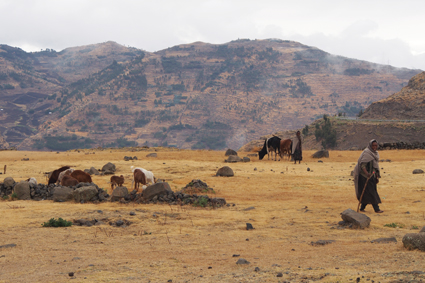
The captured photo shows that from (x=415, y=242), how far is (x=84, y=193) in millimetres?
9696

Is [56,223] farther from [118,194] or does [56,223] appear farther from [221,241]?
[221,241]

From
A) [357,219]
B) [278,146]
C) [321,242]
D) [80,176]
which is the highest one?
[278,146]

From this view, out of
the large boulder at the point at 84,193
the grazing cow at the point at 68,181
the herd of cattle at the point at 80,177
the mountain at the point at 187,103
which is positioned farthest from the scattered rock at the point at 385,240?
the mountain at the point at 187,103

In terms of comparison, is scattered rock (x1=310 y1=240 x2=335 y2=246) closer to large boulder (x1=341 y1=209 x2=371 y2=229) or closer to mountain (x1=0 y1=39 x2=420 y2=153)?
large boulder (x1=341 y1=209 x2=371 y2=229)

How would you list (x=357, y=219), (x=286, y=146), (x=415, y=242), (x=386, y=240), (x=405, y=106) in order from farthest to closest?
(x=405, y=106), (x=286, y=146), (x=357, y=219), (x=386, y=240), (x=415, y=242)

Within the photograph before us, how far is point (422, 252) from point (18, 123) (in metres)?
177

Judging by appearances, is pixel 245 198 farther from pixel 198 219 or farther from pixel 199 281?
pixel 199 281

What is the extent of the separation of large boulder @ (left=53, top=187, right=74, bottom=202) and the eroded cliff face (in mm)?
60375

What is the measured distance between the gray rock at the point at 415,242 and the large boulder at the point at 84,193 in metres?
9.36

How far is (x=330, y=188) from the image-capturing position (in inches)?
677

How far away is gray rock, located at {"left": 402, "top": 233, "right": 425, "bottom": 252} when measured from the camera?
681cm

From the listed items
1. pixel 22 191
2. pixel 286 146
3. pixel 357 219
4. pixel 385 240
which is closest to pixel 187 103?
pixel 286 146

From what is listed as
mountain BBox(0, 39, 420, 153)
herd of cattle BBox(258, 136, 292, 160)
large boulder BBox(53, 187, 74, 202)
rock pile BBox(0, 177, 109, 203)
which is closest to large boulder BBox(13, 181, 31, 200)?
rock pile BBox(0, 177, 109, 203)

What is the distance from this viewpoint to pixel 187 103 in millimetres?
165375
